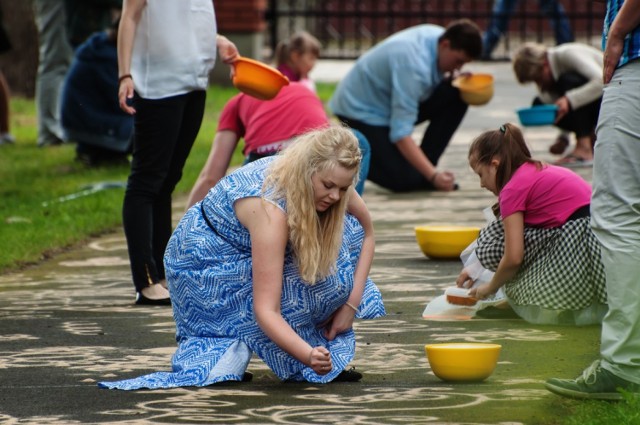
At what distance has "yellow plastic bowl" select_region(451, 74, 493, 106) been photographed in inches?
354

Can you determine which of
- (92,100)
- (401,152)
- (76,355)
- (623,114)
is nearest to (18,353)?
(76,355)

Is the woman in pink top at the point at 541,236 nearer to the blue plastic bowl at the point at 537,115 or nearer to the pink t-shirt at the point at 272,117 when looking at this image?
the pink t-shirt at the point at 272,117

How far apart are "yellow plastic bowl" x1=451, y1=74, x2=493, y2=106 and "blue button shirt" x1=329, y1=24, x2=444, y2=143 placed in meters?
0.20

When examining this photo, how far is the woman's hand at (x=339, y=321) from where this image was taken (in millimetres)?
4375

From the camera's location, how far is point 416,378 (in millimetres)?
4277

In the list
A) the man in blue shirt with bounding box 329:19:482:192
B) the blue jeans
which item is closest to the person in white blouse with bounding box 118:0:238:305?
the man in blue shirt with bounding box 329:19:482:192

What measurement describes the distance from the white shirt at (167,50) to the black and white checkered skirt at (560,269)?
1.47m

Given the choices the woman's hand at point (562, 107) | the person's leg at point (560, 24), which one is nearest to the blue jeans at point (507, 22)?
the person's leg at point (560, 24)

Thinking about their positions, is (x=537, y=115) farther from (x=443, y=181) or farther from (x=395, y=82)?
(x=395, y=82)

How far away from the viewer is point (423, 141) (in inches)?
369

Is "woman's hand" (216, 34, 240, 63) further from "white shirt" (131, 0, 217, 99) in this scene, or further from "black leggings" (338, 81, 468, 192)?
"black leggings" (338, 81, 468, 192)

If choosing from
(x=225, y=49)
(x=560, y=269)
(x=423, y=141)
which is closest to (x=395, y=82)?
(x=423, y=141)

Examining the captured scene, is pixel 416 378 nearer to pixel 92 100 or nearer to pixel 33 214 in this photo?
pixel 33 214

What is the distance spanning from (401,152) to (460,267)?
2.51 m
